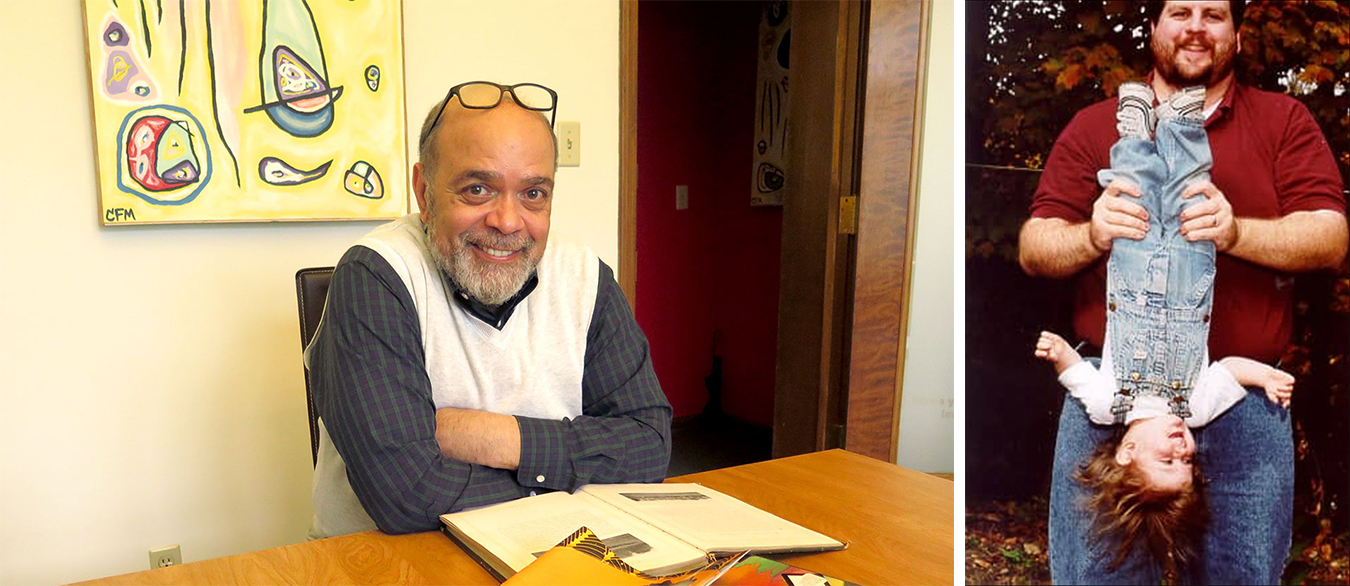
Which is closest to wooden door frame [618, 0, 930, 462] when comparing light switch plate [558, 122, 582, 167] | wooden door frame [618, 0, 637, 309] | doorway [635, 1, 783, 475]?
wooden door frame [618, 0, 637, 309]

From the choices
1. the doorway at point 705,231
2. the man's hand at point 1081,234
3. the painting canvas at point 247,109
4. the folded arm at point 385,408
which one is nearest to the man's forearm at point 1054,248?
the man's hand at point 1081,234

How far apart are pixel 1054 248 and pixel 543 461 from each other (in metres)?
0.87

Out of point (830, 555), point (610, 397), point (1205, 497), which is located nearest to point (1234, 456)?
point (1205, 497)

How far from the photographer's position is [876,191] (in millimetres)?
2414

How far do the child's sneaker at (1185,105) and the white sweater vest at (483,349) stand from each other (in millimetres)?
1071

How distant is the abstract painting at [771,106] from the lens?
11.7 ft

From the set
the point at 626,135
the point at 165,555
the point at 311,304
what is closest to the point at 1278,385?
the point at 311,304

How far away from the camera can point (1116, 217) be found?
0.98 feet

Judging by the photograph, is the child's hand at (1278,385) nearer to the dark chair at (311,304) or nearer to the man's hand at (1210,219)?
the man's hand at (1210,219)

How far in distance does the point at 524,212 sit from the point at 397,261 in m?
0.20

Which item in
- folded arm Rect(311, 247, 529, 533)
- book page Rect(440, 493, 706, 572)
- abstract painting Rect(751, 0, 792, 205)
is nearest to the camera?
book page Rect(440, 493, 706, 572)

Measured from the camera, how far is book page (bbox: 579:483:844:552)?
2.86 ft

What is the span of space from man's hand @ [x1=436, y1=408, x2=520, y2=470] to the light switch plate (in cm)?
119

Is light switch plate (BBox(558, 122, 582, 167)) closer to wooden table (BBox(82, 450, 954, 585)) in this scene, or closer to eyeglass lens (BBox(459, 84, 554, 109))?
eyeglass lens (BBox(459, 84, 554, 109))
